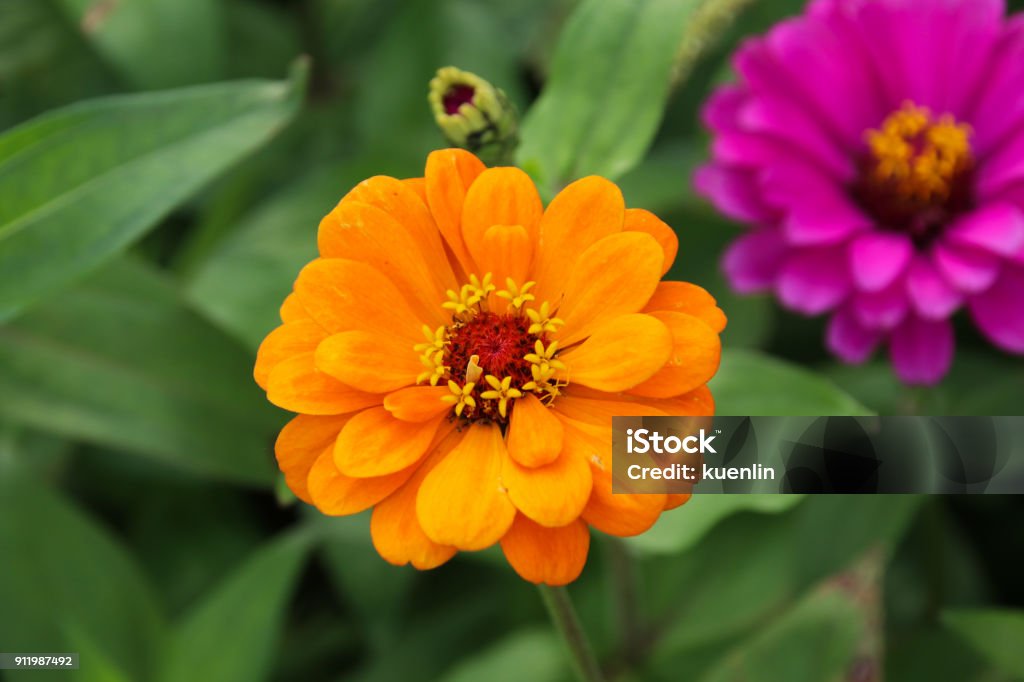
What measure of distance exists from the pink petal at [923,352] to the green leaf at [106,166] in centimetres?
52

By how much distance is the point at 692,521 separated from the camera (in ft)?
2.33

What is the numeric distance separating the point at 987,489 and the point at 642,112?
375 millimetres

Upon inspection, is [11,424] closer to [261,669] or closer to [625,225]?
[261,669]

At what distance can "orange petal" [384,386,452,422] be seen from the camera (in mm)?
491

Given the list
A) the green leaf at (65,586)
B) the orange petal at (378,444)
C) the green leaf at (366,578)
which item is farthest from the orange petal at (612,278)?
the green leaf at (65,586)

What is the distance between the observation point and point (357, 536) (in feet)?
2.92

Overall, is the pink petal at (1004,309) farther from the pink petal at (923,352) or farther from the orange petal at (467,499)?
the orange petal at (467,499)

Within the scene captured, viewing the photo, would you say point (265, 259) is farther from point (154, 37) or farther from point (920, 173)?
point (920, 173)

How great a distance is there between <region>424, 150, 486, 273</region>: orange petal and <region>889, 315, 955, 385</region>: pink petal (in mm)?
424

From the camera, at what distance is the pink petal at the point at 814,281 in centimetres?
76

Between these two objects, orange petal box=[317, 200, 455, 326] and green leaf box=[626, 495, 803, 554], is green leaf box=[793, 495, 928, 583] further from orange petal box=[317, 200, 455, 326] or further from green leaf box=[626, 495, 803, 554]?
orange petal box=[317, 200, 455, 326]

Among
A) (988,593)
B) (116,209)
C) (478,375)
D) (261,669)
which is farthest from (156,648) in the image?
(988,593)

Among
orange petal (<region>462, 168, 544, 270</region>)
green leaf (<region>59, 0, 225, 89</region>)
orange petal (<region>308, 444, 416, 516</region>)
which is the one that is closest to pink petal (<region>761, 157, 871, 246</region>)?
orange petal (<region>462, 168, 544, 270</region>)

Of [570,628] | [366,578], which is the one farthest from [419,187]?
[366,578]
